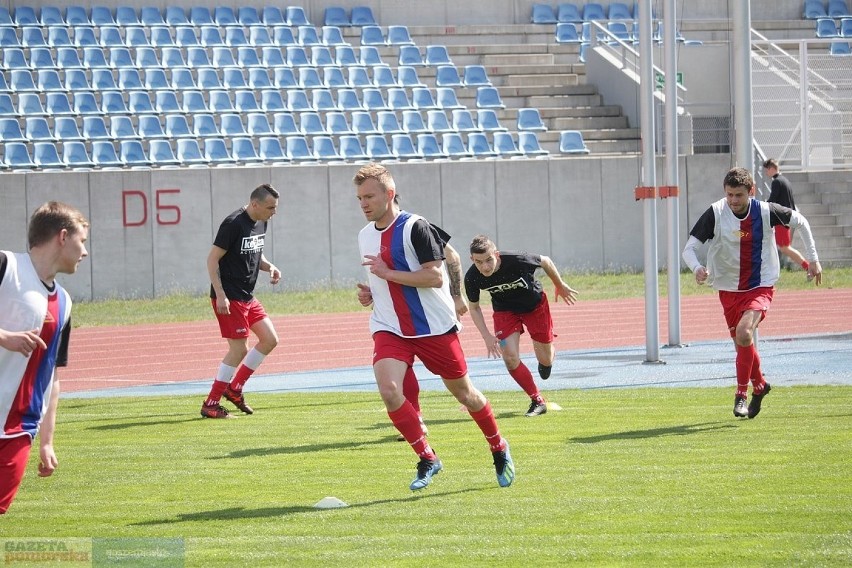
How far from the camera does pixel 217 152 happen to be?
25.6 meters

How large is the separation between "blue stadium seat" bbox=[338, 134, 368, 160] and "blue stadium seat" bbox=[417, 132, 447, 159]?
1249 mm

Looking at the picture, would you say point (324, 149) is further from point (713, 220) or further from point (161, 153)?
point (713, 220)

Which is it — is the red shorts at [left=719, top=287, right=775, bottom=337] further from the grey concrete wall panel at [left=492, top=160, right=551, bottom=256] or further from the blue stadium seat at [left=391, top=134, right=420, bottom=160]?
the blue stadium seat at [left=391, top=134, right=420, bottom=160]

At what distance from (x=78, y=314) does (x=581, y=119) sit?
42.8ft

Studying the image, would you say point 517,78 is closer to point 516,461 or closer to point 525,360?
point 525,360

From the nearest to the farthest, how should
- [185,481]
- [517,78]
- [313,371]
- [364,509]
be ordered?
[364,509]
[185,481]
[313,371]
[517,78]

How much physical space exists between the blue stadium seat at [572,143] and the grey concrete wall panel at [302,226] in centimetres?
543

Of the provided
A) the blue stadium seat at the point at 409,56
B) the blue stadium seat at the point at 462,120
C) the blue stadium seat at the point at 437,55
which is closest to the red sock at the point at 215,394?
the blue stadium seat at the point at 462,120

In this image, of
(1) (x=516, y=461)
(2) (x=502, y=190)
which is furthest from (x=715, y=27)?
(1) (x=516, y=461)

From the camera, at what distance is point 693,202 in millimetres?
27094

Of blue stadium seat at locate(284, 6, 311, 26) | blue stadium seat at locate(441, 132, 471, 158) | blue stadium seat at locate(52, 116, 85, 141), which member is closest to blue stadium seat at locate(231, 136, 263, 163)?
blue stadium seat at locate(52, 116, 85, 141)

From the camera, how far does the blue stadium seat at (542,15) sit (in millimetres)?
33656

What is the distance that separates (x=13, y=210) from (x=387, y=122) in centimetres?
832

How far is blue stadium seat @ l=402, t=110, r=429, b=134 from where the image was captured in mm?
27719
